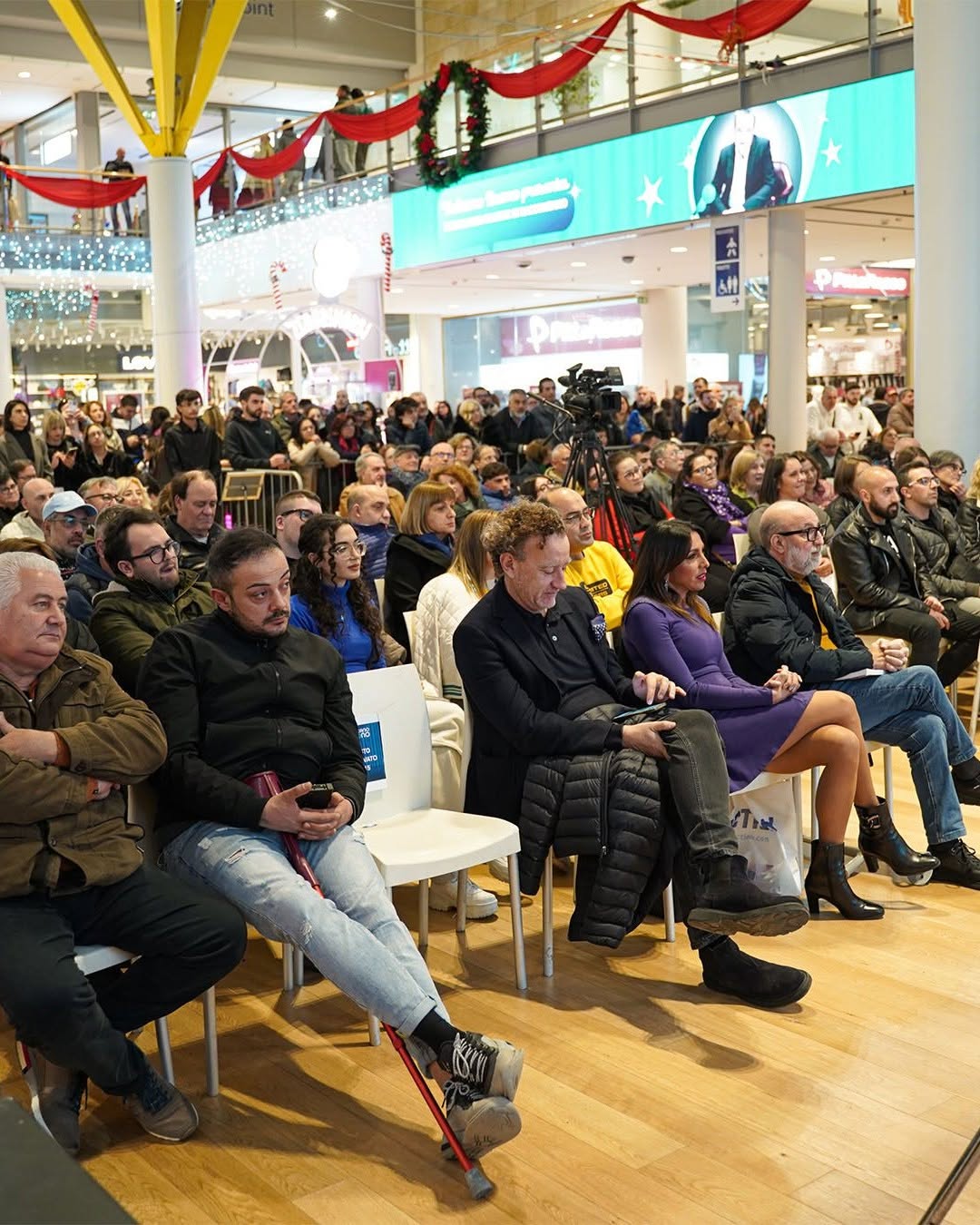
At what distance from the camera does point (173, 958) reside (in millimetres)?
2852

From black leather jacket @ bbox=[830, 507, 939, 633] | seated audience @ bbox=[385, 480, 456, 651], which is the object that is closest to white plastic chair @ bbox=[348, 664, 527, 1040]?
seated audience @ bbox=[385, 480, 456, 651]

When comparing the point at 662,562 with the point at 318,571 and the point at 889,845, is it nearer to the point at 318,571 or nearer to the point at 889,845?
the point at 318,571

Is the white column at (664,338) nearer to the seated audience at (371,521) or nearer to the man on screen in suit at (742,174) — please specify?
the man on screen in suit at (742,174)

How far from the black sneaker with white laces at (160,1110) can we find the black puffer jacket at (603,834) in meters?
1.10

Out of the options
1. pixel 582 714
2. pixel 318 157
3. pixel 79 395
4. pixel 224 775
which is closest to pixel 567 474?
pixel 582 714

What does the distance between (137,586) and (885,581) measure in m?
3.38

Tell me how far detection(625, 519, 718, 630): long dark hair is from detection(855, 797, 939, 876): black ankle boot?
32.2 inches

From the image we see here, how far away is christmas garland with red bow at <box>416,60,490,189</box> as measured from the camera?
14.1m

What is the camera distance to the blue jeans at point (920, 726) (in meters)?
4.25

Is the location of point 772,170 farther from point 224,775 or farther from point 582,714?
point 224,775

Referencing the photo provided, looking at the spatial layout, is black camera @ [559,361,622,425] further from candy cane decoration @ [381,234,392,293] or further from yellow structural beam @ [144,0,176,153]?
candy cane decoration @ [381,234,392,293]

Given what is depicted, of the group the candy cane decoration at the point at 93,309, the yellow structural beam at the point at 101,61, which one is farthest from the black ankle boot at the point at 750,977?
the candy cane decoration at the point at 93,309

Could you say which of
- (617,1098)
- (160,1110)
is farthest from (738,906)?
(160,1110)

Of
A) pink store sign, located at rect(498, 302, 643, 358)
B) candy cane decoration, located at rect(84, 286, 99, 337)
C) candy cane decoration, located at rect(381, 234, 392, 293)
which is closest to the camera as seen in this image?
candy cane decoration, located at rect(381, 234, 392, 293)
